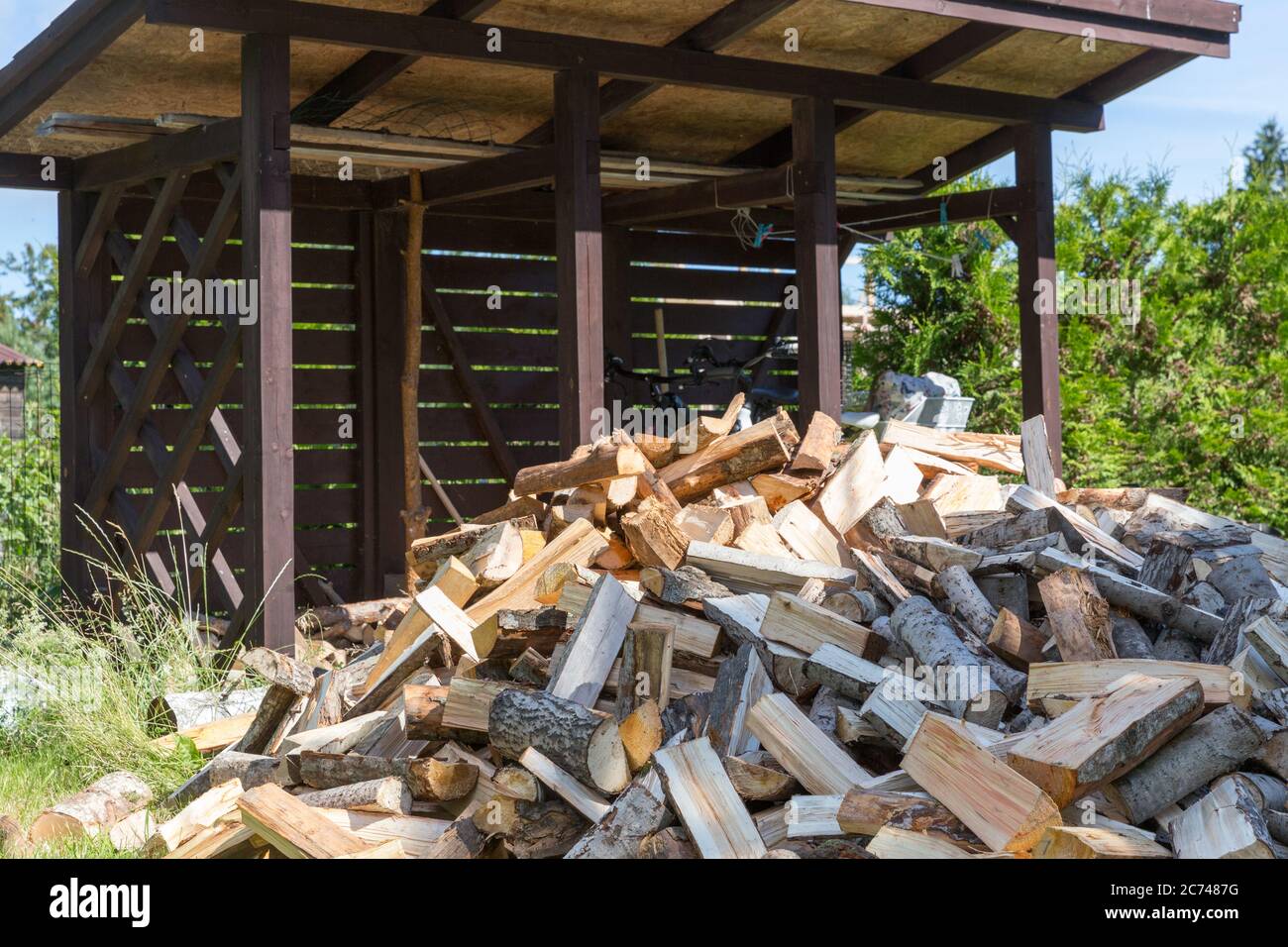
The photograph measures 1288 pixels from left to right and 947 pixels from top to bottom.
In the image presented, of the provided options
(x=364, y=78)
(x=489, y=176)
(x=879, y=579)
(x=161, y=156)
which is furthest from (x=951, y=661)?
(x=161, y=156)

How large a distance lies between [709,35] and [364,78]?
1.76m

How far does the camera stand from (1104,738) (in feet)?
9.55

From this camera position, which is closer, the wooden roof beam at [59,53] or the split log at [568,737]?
the split log at [568,737]

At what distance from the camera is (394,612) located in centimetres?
656

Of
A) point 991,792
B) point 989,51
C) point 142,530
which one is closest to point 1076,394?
point 989,51

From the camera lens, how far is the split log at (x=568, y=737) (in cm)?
339

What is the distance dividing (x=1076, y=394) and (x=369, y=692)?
7.09 meters

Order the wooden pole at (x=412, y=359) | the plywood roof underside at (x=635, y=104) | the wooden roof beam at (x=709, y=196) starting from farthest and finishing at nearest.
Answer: the wooden pole at (x=412, y=359) < the wooden roof beam at (x=709, y=196) < the plywood roof underside at (x=635, y=104)

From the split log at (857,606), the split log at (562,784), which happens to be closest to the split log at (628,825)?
the split log at (562,784)

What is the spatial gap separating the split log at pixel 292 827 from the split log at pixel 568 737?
1.62ft

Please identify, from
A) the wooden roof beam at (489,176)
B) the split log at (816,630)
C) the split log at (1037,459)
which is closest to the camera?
the split log at (816,630)

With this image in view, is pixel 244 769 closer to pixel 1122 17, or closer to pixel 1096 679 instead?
pixel 1096 679

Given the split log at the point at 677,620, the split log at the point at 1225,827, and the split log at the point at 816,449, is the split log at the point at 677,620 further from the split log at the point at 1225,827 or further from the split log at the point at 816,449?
the split log at the point at 1225,827
